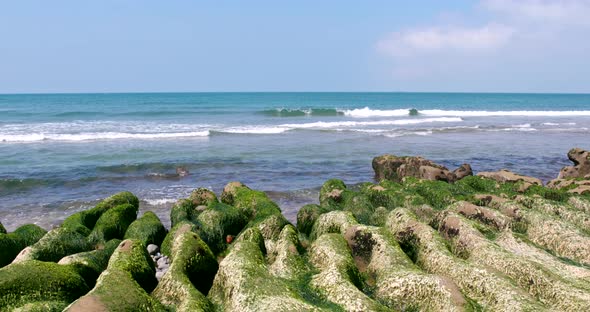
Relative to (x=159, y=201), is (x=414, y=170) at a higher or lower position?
higher

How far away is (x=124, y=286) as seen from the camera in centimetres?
A: 650

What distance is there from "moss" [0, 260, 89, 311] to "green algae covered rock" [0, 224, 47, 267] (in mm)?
3686

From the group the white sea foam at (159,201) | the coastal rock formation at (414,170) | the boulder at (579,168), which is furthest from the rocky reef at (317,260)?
the boulder at (579,168)

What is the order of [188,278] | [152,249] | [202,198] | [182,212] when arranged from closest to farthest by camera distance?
1. [188,278]
2. [152,249]
3. [182,212]
4. [202,198]

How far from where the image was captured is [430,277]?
23.0ft

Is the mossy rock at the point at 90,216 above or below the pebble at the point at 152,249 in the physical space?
above

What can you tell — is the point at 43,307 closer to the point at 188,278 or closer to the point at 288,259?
the point at 188,278

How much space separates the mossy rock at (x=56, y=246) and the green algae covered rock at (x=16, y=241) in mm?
760

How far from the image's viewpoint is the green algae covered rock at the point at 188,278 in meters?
6.82

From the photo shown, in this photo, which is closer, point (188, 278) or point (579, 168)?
point (188, 278)

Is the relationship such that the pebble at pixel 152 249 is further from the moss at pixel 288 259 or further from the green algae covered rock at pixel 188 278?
the moss at pixel 288 259

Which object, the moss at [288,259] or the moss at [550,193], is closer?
the moss at [288,259]

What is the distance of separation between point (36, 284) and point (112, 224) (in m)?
4.83

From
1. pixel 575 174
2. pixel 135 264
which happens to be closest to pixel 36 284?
pixel 135 264
